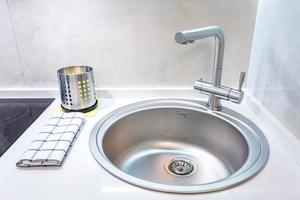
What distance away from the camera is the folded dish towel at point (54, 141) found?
2.21ft

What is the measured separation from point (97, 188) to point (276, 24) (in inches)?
30.9

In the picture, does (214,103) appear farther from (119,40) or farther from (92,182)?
(92,182)

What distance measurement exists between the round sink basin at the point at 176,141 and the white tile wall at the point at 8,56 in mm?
509

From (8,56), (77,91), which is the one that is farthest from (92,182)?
(8,56)

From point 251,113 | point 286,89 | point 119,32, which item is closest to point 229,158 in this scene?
point 251,113

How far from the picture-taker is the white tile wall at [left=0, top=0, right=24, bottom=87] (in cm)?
102

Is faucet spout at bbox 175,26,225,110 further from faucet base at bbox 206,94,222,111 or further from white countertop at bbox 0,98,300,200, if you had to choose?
white countertop at bbox 0,98,300,200

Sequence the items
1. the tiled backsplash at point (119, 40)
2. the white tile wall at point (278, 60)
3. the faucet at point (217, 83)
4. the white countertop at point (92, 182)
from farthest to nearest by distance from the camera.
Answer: the tiled backsplash at point (119, 40) → the faucet at point (217, 83) → the white tile wall at point (278, 60) → the white countertop at point (92, 182)

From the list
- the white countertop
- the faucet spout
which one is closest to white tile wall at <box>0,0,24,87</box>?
the white countertop

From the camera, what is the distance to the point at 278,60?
82cm

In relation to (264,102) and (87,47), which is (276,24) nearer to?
(264,102)

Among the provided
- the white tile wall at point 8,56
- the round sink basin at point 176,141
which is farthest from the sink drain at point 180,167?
the white tile wall at point 8,56

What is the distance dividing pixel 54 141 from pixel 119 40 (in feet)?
1.67

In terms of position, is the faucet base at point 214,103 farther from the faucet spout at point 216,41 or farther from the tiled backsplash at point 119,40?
the tiled backsplash at point 119,40
